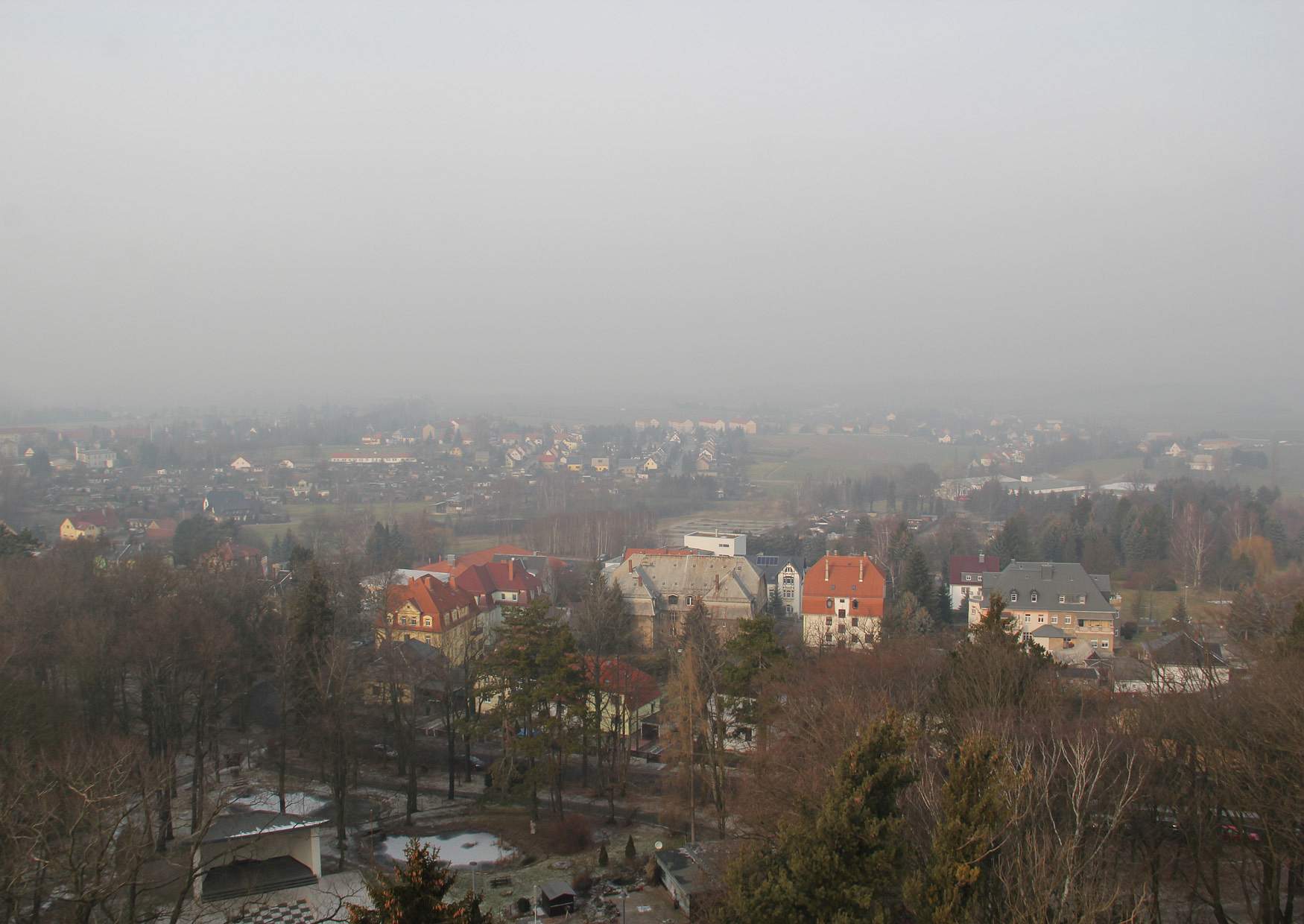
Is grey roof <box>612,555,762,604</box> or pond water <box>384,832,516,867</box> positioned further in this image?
grey roof <box>612,555,762,604</box>

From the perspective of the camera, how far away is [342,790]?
660 inches

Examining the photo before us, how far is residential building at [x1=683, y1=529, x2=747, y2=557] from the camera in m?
46.8

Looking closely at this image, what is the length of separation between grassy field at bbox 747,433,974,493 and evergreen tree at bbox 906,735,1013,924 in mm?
77912

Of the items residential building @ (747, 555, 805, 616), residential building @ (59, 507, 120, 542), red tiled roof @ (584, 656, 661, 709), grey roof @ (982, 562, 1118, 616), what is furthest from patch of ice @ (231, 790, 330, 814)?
residential building @ (59, 507, 120, 542)

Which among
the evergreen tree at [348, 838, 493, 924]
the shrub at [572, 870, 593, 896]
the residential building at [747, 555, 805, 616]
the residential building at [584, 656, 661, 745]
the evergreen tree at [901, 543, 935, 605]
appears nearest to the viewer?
the evergreen tree at [348, 838, 493, 924]

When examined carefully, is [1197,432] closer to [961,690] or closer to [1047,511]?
[1047,511]

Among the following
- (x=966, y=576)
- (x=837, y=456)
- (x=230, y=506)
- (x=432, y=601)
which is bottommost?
(x=230, y=506)

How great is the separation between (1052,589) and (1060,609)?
808mm

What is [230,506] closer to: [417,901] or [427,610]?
[427,610]

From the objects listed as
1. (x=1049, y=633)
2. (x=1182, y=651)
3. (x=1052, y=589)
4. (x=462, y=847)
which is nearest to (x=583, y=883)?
(x=462, y=847)

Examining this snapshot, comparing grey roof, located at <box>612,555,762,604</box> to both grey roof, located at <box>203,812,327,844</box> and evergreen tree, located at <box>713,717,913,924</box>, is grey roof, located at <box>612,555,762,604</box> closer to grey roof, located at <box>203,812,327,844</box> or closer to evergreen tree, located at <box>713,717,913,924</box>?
grey roof, located at <box>203,812,327,844</box>

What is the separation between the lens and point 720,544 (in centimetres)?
4722

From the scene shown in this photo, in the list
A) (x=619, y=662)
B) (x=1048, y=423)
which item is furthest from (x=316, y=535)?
(x=1048, y=423)

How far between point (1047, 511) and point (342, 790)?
56995mm
